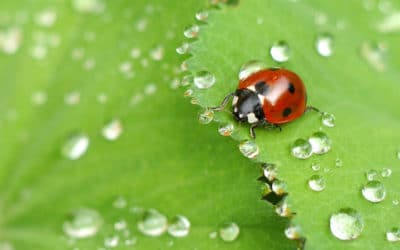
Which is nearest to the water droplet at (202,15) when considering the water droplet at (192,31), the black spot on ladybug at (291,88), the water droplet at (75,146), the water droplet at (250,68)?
the water droplet at (192,31)

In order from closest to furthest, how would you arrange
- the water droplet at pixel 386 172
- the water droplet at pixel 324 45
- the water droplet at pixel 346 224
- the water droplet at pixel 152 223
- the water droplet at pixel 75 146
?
1. the water droplet at pixel 346 224
2. the water droplet at pixel 386 172
3. the water droplet at pixel 152 223
4. the water droplet at pixel 324 45
5. the water droplet at pixel 75 146

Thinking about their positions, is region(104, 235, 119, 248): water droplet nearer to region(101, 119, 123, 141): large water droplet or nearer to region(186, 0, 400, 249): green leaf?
region(101, 119, 123, 141): large water droplet

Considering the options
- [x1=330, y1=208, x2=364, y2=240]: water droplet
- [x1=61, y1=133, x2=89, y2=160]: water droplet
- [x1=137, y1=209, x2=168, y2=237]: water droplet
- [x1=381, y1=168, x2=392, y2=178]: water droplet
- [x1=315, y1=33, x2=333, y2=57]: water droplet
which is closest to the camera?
[x1=330, y1=208, x2=364, y2=240]: water droplet

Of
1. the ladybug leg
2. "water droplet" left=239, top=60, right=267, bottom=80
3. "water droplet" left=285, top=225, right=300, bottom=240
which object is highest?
"water droplet" left=239, top=60, right=267, bottom=80

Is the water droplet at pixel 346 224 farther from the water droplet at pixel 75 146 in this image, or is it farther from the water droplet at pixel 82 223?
the water droplet at pixel 75 146

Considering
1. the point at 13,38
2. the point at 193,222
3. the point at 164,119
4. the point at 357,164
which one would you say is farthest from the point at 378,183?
the point at 13,38

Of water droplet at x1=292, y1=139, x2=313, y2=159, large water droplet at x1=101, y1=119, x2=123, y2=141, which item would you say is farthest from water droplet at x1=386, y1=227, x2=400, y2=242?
large water droplet at x1=101, y1=119, x2=123, y2=141

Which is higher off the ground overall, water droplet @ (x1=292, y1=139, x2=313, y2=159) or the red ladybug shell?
the red ladybug shell

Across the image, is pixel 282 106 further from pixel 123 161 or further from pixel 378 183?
pixel 123 161
